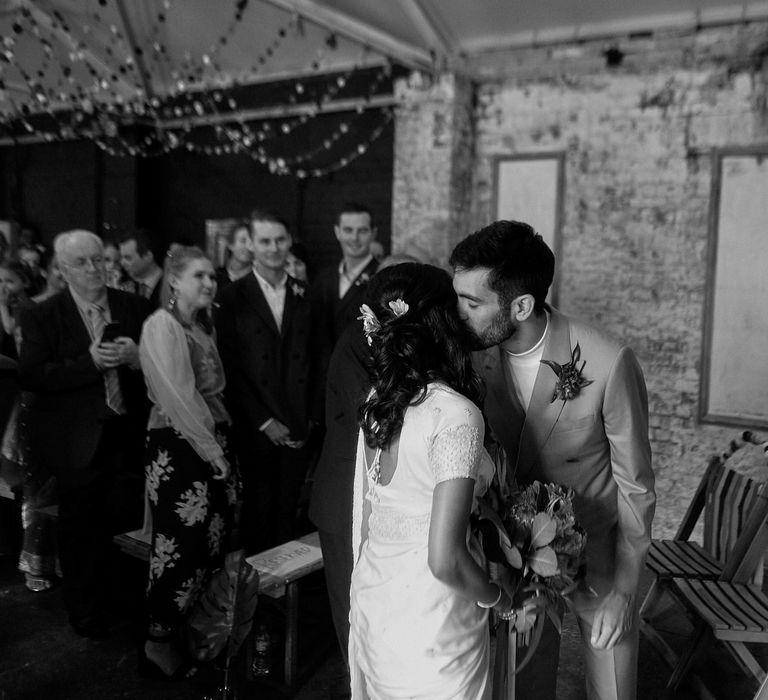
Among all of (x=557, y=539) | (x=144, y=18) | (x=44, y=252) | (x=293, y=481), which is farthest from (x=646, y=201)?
(x=44, y=252)

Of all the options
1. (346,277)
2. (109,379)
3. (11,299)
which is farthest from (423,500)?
(11,299)

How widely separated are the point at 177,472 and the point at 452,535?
1889 millimetres

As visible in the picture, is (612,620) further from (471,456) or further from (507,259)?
(507,259)

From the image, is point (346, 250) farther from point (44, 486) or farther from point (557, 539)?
point (557, 539)

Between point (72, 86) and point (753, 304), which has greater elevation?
point (72, 86)

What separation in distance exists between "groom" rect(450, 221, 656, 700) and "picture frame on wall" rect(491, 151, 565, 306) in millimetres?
3671

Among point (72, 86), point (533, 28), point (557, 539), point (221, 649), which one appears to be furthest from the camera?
point (72, 86)

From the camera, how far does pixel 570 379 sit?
2.10 meters

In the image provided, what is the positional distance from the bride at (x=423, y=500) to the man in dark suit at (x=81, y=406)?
2186 mm

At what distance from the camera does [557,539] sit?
1.88 meters

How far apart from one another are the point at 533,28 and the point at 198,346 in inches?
144

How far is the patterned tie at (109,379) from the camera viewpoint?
3.73m

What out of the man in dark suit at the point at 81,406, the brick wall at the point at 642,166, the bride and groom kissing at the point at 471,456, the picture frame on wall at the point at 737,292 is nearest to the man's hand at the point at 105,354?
the man in dark suit at the point at 81,406

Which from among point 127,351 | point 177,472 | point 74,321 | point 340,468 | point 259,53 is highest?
point 259,53
